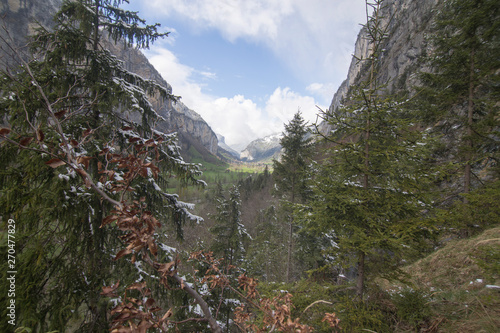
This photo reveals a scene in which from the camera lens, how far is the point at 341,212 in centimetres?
469

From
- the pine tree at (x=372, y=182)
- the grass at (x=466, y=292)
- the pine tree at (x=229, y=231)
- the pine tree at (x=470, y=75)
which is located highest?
the pine tree at (x=470, y=75)

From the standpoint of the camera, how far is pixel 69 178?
328 centimetres

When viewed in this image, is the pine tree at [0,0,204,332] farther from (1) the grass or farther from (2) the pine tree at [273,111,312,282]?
(2) the pine tree at [273,111,312,282]

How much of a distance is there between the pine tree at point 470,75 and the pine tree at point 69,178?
1000cm

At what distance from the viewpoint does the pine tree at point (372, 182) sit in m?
3.96

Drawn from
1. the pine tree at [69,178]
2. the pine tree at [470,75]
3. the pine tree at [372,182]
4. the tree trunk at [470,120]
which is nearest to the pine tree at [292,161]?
the pine tree at [470,75]

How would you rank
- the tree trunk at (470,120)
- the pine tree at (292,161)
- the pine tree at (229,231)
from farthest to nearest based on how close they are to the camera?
the pine tree at (292,161) → the pine tree at (229,231) → the tree trunk at (470,120)

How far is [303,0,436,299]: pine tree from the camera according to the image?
396 cm

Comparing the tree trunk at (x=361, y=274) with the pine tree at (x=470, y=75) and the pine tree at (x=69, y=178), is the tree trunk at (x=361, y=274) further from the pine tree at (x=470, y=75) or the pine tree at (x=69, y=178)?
the pine tree at (x=470, y=75)

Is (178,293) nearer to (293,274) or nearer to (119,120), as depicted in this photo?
(119,120)

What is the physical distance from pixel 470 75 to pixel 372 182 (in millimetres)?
6934

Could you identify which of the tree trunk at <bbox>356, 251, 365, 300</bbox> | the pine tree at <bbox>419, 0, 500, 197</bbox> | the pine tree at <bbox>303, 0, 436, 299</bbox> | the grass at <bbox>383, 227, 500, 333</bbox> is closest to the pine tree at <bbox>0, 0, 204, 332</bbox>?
the pine tree at <bbox>303, 0, 436, 299</bbox>

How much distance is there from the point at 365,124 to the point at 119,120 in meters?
6.25

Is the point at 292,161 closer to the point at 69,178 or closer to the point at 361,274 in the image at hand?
the point at 361,274
